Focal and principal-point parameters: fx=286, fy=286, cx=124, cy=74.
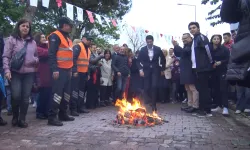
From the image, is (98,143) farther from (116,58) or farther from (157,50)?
(116,58)

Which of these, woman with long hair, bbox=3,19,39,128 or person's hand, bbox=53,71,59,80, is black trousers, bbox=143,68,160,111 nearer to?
person's hand, bbox=53,71,59,80

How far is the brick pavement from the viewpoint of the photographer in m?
4.11

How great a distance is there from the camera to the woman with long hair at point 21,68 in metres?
5.49

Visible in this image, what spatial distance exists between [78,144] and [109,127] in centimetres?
130

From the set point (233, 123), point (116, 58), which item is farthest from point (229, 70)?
point (116, 58)

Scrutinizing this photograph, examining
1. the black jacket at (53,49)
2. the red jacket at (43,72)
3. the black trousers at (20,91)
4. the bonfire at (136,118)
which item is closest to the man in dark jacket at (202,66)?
the bonfire at (136,118)

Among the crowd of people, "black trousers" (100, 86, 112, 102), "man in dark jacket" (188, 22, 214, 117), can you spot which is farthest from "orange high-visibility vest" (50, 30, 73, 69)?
"black trousers" (100, 86, 112, 102)

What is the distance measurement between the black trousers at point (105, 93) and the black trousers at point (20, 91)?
3.97 m

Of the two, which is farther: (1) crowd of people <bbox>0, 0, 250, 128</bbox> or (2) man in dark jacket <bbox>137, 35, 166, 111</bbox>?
(2) man in dark jacket <bbox>137, 35, 166, 111</bbox>

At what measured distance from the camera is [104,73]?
9477 mm

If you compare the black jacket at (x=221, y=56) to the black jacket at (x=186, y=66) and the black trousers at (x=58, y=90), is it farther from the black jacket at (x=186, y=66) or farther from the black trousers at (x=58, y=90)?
the black trousers at (x=58, y=90)

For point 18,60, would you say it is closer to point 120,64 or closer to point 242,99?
point 120,64

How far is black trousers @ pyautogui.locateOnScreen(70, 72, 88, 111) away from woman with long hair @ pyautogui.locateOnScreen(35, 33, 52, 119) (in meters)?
0.62

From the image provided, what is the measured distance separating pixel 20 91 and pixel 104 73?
165 inches
